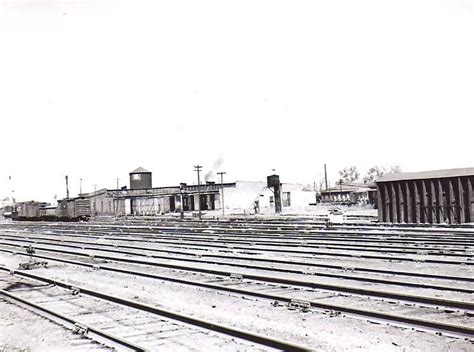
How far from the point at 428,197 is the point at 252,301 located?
74.0 ft

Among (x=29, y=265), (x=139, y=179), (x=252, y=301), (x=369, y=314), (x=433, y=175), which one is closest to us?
(x=369, y=314)

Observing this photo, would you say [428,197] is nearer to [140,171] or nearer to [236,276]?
[236,276]

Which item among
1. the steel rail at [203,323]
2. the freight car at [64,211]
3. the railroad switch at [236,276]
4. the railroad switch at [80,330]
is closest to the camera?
the steel rail at [203,323]

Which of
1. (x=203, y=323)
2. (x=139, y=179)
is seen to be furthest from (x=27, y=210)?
(x=203, y=323)

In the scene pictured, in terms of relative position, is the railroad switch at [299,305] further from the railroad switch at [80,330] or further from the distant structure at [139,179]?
the distant structure at [139,179]

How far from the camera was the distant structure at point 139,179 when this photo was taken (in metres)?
88.3

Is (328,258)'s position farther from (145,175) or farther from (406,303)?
(145,175)

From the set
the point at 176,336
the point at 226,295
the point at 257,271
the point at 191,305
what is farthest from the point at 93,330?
the point at 257,271

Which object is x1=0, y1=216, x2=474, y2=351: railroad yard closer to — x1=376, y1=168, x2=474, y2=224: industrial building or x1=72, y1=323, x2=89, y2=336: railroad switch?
x1=72, y1=323, x2=89, y2=336: railroad switch

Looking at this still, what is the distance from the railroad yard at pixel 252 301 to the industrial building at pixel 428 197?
377 inches

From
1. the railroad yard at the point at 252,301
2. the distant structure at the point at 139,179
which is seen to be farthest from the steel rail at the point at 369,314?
the distant structure at the point at 139,179

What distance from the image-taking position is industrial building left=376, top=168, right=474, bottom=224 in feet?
92.2

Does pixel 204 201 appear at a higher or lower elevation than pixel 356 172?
lower

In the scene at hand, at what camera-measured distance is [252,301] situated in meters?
10.4
